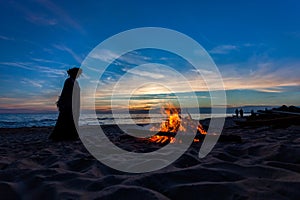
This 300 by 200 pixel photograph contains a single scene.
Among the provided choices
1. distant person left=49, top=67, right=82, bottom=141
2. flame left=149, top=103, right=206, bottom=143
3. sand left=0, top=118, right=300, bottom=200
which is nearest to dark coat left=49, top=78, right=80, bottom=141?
distant person left=49, top=67, right=82, bottom=141

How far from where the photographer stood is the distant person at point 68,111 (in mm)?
7562

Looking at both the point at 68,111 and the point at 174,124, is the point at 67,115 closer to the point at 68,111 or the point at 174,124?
the point at 68,111

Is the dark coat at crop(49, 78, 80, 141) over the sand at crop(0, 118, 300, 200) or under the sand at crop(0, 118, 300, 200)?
over

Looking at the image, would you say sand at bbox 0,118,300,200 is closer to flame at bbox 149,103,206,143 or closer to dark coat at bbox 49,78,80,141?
flame at bbox 149,103,206,143

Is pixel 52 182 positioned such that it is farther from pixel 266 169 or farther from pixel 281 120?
pixel 281 120

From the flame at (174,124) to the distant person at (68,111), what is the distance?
3.01 meters

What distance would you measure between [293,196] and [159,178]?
1.25 metres

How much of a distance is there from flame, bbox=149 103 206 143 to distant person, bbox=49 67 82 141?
9.88 feet

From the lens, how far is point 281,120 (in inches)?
281

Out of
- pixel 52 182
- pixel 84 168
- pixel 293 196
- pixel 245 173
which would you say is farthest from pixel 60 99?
pixel 293 196

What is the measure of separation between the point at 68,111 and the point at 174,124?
3916 mm

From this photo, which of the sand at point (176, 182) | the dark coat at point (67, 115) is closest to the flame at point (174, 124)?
the sand at point (176, 182)

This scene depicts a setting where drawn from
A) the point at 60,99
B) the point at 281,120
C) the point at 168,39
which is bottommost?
the point at 281,120

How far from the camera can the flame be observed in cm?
597
